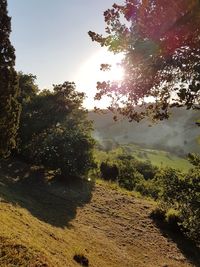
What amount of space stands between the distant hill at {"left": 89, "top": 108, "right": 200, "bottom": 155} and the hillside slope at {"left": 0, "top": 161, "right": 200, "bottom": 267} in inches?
4669

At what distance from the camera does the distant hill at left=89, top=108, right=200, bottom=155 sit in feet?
528

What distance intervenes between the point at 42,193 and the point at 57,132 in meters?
7.63

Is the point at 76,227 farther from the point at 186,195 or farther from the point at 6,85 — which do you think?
the point at 6,85

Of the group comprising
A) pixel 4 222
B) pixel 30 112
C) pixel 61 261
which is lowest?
pixel 61 261

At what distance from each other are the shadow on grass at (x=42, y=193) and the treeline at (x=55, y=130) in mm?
1481

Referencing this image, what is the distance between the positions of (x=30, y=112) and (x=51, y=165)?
6.81 meters

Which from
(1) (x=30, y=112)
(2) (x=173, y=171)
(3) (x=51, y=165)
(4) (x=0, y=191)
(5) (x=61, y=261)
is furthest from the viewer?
(1) (x=30, y=112)

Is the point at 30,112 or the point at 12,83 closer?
the point at 12,83

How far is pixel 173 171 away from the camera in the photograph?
24766 mm

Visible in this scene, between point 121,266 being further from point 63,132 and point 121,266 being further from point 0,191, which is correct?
point 63,132

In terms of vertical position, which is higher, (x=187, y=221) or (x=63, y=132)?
(x=63, y=132)

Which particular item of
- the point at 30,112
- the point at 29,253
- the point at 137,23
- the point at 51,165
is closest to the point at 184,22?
the point at 137,23

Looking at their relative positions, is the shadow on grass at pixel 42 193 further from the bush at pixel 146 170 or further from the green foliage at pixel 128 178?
the bush at pixel 146 170

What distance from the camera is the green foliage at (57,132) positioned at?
36.0 meters
